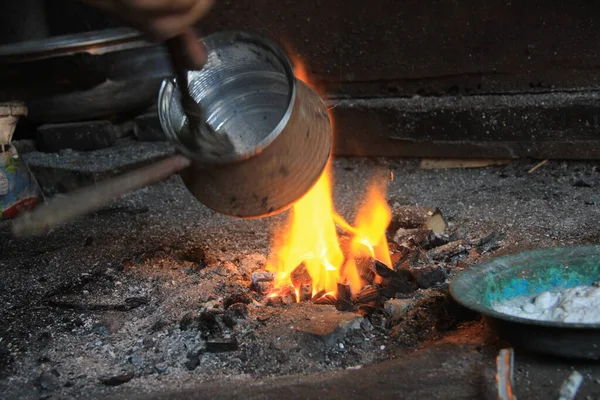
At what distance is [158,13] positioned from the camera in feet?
5.93

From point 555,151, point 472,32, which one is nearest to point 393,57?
point 472,32

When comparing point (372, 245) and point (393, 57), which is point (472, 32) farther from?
point (372, 245)

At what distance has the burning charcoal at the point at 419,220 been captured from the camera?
3281mm

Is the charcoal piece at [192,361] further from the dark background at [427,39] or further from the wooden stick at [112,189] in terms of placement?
the dark background at [427,39]

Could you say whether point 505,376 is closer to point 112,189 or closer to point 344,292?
point 344,292

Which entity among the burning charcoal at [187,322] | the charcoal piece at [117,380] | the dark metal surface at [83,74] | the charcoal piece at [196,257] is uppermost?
the dark metal surface at [83,74]

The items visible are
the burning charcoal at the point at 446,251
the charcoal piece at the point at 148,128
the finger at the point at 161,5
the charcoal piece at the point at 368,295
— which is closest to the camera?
the finger at the point at 161,5

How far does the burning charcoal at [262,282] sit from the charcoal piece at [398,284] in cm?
43

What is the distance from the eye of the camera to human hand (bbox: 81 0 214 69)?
1.77 m

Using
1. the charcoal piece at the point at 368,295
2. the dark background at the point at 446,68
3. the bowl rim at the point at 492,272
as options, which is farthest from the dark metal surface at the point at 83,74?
the bowl rim at the point at 492,272

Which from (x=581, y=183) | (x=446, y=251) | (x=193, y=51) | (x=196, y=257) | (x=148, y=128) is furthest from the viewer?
(x=148, y=128)

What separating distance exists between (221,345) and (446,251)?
3.53 ft

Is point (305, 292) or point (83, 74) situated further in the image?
point (83, 74)

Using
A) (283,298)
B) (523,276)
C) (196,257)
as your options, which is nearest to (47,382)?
(283,298)
